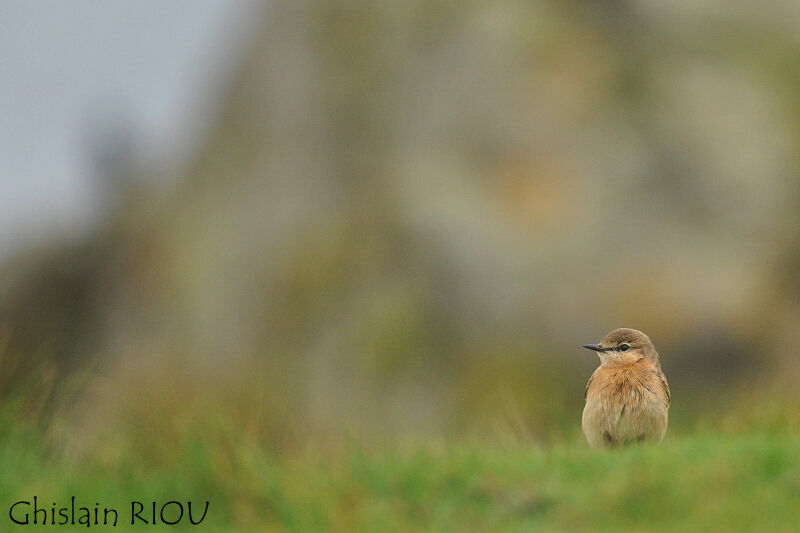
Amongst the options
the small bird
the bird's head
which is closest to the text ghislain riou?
the small bird

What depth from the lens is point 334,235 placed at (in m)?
27.8

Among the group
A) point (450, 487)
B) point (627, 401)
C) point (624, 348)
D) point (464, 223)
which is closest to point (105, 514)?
point (450, 487)

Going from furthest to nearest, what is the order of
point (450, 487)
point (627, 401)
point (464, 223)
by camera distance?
point (464, 223), point (627, 401), point (450, 487)

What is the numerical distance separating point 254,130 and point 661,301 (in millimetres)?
12751

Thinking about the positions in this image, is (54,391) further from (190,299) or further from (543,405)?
(190,299)

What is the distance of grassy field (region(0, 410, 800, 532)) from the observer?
792 cm

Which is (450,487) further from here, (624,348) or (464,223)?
(464,223)

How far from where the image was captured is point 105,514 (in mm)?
8727

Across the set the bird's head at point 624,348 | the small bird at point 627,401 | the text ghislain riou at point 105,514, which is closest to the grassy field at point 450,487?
the text ghislain riou at point 105,514

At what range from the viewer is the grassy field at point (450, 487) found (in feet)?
26.0

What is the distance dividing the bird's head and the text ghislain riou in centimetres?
402

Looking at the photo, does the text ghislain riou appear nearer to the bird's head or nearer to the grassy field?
the grassy field

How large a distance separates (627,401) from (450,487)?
2.37 meters

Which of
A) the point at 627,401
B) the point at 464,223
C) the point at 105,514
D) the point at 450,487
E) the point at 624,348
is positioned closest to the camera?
the point at 450,487
